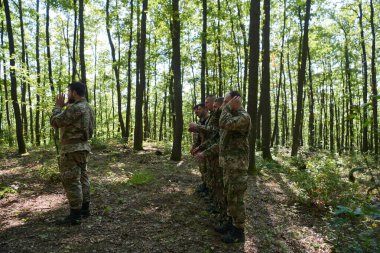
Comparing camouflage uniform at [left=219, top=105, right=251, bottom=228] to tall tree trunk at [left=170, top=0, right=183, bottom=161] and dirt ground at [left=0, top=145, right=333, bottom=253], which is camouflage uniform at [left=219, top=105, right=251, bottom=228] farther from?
tall tree trunk at [left=170, top=0, right=183, bottom=161]

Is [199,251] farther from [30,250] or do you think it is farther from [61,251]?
[30,250]

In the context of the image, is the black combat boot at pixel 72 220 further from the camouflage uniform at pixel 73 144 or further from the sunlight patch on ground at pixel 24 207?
the sunlight patch on ground at pixel 24 207

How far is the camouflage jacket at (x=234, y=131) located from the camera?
4.83m

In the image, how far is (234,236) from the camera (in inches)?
197

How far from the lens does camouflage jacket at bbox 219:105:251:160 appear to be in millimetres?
4832

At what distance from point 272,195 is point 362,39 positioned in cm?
1955

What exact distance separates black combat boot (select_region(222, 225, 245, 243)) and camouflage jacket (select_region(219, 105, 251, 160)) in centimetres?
124

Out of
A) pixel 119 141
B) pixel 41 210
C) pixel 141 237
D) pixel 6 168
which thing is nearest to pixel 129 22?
pixel 119 141

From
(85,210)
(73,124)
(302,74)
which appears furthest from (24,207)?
(302,74)

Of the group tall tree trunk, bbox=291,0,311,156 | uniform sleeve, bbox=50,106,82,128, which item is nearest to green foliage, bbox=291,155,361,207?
tall tree trunk, bbox=291,0,311,156

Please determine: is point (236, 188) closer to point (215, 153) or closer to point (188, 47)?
point (215, 153)

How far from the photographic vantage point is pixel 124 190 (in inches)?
313

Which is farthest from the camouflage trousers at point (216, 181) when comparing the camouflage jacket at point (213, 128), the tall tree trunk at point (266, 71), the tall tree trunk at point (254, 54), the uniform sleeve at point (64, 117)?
the tall tree trunk at point (266, 71)

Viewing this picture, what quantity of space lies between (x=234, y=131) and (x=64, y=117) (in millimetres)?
3016
